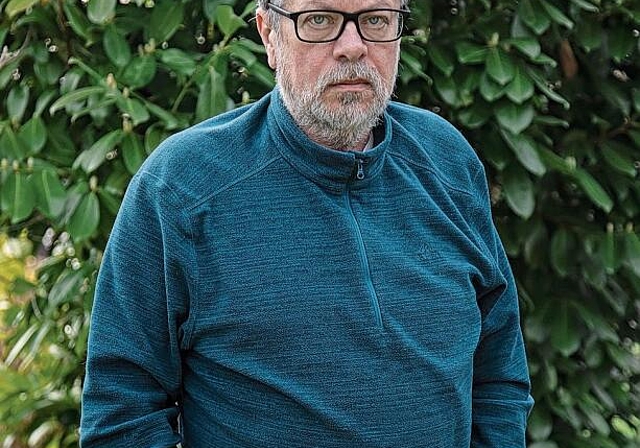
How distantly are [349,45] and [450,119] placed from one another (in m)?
1.02

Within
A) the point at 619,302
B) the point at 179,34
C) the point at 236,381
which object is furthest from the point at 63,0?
the point at 619,302

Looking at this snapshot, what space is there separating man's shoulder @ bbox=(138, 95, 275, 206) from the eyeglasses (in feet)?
0.64

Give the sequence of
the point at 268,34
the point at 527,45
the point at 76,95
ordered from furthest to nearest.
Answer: the point at 527,45 → the point at 76,95 → the point at 268,34

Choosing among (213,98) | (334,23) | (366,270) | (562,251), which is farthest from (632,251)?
(334,23)

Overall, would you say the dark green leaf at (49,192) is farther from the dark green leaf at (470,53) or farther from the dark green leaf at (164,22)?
the dark green leaf at (470,53)

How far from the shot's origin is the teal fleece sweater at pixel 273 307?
1.79 m

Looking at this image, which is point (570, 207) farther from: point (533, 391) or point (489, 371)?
point (489, 371)

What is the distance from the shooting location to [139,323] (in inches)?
70.8

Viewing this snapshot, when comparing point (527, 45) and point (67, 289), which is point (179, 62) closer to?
point (67, 289)

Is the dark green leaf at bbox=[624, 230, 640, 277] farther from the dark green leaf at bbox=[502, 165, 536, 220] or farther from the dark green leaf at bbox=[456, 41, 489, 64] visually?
the dark green leaf at bbox=[456, 41, 489, 64]

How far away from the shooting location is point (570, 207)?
3018 millimetres

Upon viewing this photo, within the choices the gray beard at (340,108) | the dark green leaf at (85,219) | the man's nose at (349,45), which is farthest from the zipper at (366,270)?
the dark green leaf at (85,219)

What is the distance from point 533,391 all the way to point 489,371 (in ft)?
3.09

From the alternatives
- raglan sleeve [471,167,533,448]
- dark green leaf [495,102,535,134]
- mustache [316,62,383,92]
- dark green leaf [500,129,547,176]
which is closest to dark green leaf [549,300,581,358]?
dark green leaf [500,129,547,176]
